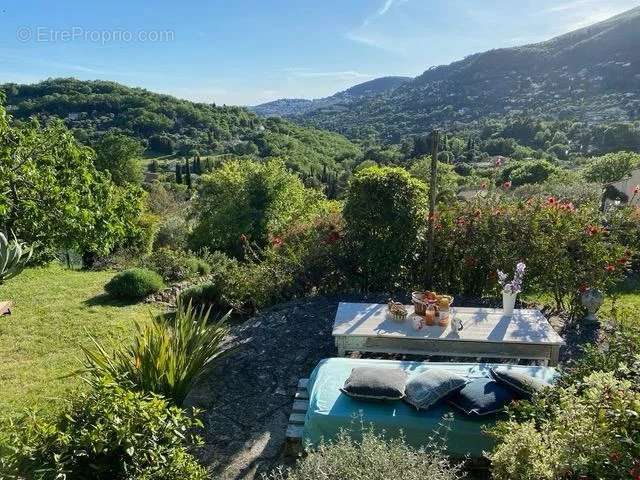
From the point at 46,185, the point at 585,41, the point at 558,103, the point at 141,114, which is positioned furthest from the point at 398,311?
the point at 585,41

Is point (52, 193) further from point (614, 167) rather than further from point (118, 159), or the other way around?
→ point (614, 167)

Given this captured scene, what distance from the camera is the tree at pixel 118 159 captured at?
36.5 meters

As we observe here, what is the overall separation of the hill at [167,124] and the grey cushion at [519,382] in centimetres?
5484

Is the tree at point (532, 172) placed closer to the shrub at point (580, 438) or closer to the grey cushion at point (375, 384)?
the grey cushion at point (375, 384)

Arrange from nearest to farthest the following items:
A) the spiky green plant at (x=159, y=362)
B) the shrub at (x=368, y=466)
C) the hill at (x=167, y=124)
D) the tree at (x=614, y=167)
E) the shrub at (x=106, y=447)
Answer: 1. the shrub at (x=368, y=466)
2. the shrub at (x=106, y=447)
3. the spiky green plant at (x=159, y=362)
4. the tree at (x=614, y=167)
5. the hill at (x=167, y=124)

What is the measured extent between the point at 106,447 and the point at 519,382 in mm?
2919

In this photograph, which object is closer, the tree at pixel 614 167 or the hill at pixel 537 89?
the tree at pixel 614 167

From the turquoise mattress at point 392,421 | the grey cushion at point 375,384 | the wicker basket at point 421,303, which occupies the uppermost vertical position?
the wicker basket at point 421,303

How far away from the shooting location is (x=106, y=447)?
2906mm

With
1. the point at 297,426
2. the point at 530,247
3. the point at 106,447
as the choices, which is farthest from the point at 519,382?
the point at 530,247

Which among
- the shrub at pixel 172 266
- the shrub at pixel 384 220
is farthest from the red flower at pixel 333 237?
the shrub at pixel 172 266

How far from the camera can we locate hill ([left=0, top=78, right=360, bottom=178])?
→ 201 ft

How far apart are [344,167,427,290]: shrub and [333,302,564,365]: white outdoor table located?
1.84m

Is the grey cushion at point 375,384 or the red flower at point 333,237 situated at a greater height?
the red flower at point 333,237
